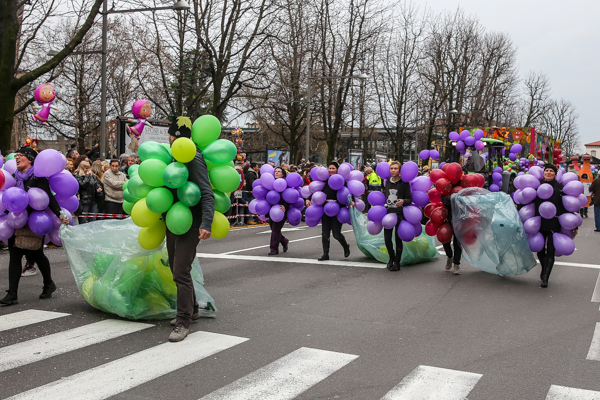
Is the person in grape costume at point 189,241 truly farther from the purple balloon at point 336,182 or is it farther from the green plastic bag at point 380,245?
the green plastic bag at point 380,245

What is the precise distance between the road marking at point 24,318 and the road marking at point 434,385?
3.86 m

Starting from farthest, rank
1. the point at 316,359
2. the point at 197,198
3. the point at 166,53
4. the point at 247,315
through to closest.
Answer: the point at 166,53 → the point at 247,315 → the point at 197,198 → the point at 316,359

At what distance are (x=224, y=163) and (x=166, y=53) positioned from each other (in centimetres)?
2011

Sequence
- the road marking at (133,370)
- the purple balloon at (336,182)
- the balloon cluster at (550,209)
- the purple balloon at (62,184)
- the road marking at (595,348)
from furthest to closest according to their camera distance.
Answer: the purple balloon at (336,182) < the balloon cluster at (550,209) < the purple balloon at (62,184) < the road marking at (595,348) < the road marking at (133,370)

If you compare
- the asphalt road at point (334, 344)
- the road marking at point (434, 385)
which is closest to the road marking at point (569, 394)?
the asphalt road at point (334, 344)

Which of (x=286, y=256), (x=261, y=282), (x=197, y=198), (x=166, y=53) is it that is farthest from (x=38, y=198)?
(x=166, y=53)

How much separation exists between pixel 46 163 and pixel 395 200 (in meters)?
5.41

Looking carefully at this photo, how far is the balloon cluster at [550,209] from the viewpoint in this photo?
27.6 ft

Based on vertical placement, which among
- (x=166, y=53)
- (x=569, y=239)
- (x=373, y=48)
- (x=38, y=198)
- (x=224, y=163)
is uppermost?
(x=373, y=48)

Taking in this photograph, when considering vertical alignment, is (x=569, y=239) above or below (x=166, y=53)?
below

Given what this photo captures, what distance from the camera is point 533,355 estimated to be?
5.21m

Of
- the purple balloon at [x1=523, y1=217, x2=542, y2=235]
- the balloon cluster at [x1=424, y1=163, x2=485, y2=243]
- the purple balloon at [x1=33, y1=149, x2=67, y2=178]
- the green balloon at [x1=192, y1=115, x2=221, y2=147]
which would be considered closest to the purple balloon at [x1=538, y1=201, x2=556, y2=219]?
the purple balloon at [x1=523, y1=217, x2=542, y2=235]

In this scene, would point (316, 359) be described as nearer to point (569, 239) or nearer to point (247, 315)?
point (247, 315)

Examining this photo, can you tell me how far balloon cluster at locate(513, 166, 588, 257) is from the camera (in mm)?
8422
